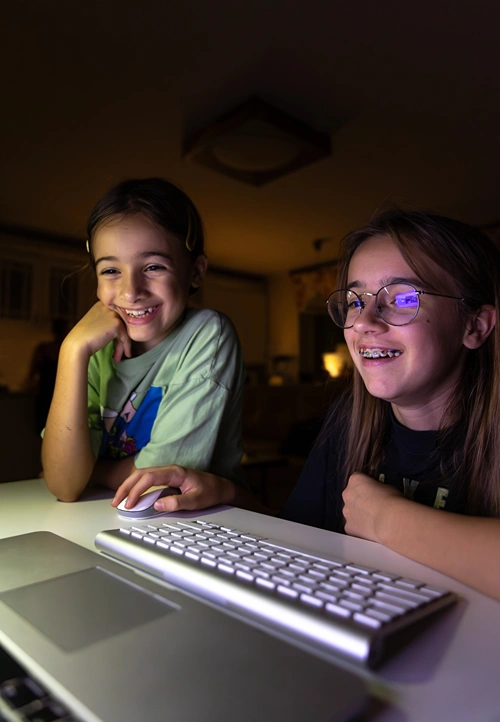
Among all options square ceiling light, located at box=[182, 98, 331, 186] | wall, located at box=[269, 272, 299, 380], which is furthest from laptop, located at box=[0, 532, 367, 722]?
wall, located at box=[269, 272, 299, 380]

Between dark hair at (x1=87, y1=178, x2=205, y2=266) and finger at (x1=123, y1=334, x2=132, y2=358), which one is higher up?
dark hair at (x1=87, y1=178, x2=205, y2=266)

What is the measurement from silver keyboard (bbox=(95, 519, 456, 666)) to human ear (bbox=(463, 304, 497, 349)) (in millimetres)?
535

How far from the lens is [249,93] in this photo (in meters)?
2.34

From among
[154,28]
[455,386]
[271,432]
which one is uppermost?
[154,28]

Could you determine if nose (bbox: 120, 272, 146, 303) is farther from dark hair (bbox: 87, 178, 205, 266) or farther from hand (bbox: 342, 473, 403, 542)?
hand (bbox: 342, 473, 403, 542)

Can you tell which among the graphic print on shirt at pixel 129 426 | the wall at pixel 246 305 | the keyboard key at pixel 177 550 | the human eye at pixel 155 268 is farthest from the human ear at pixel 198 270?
the wall at pixel 246 305

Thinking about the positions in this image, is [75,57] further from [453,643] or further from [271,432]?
[271,432]

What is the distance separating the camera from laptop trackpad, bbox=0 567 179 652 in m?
0.32

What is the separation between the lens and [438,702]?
27 cm

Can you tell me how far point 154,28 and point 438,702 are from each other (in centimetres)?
222

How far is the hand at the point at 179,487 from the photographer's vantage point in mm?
660

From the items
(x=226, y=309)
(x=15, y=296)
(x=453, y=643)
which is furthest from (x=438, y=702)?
(x=226, y=309)

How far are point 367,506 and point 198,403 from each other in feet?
1.21

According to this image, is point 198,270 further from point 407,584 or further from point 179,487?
point 407,584
